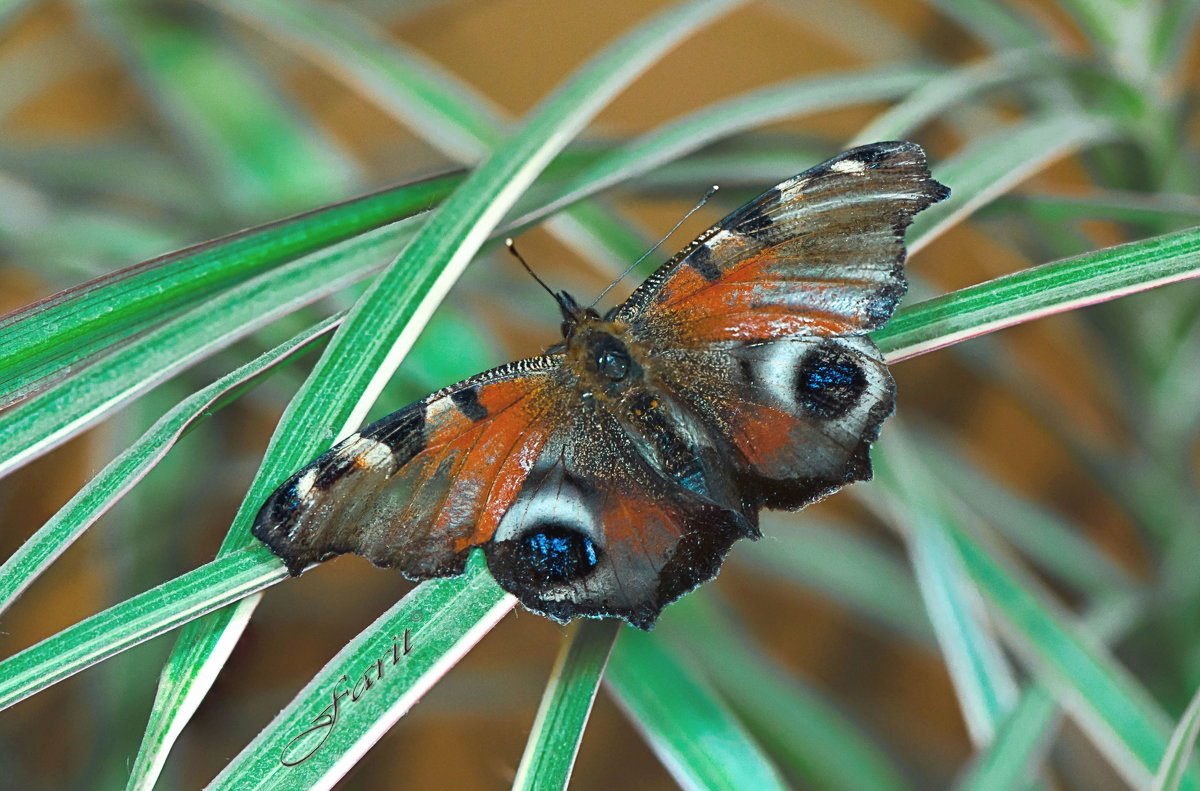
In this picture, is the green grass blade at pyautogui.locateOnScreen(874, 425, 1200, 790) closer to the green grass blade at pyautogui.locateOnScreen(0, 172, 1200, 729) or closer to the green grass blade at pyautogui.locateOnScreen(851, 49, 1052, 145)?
the green grass blade at pyautogui.locateOnScreen(851, 49, 1052, 145)

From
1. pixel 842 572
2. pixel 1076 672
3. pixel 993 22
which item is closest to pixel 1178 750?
pixel 1076 672

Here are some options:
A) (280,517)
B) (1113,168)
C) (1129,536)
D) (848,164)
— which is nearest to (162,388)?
(280,517)

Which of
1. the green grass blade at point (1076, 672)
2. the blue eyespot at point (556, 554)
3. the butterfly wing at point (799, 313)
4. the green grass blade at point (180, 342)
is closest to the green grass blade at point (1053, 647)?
the green grass blade at point (1076, 672)

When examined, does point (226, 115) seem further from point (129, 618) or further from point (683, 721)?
point (683, 721)

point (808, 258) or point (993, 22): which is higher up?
point (993, 22)

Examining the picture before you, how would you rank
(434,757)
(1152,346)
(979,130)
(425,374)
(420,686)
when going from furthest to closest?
Answer: (434,757), (979,130), (1152,346), (425,374), (420,686)

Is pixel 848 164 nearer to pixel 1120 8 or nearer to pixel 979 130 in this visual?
pixel 1120 8

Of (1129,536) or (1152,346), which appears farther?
(1129,536)
